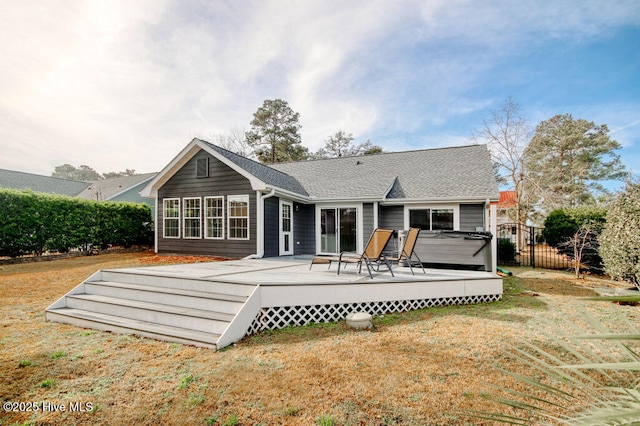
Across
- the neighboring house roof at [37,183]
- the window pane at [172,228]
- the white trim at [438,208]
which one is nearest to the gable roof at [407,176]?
the white trim at [438,208]

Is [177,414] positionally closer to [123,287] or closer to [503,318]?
[123,287]

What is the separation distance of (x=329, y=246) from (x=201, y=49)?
28.4 feet

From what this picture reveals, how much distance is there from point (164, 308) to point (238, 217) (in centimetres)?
613

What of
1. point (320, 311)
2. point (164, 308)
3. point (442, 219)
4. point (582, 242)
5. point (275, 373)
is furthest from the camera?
point (442, 219)

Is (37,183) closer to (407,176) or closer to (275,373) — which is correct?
(407,176)

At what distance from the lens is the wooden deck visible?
4.59 meters

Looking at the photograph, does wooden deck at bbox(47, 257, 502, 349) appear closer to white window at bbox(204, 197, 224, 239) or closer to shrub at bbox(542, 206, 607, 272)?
white window at bbox(204, 197, 224, 239)

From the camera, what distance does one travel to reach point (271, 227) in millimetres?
10992

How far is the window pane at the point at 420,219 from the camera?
36.9ft

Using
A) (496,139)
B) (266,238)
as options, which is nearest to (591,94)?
(496,139)

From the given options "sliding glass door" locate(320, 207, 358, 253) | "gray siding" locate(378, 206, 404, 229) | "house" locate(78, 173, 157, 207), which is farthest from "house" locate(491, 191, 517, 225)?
"house" locate(78, 173, 157, 207)

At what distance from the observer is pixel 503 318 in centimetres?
539

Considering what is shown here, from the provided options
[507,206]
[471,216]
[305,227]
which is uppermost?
[507,206]

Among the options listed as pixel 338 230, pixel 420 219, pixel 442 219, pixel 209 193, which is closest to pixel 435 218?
pixel 442 219
